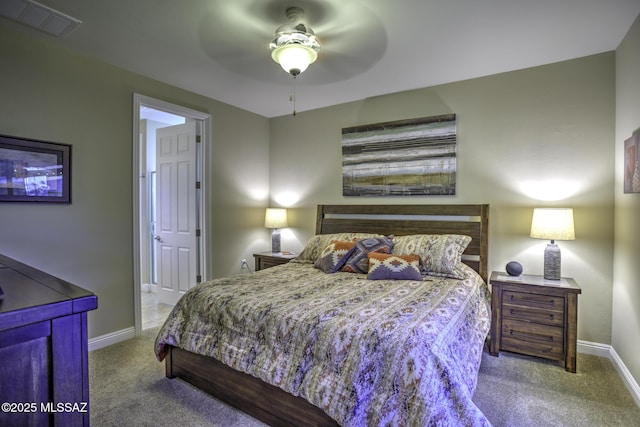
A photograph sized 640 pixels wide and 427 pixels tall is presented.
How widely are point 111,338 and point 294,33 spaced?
309cm

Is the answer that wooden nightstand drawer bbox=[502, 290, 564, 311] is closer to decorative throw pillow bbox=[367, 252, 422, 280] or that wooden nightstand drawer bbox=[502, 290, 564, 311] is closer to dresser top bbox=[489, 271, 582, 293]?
dresser top bbox=[489, 271, 582, 293]

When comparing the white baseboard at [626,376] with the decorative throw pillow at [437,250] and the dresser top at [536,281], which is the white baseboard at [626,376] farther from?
the decorative throw pillow at [437,250]

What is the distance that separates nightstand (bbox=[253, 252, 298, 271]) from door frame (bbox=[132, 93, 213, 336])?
64cm

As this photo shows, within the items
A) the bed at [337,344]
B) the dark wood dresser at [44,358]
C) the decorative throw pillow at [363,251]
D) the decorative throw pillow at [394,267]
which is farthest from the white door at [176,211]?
the dark wood dresser at [44,358]

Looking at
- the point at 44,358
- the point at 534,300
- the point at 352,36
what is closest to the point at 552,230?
the point at 534,300

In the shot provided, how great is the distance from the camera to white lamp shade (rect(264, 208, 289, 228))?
14.2ft

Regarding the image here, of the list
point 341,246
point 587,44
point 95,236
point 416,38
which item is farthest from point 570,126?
point 95,236

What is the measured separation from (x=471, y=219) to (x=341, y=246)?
4.46ft

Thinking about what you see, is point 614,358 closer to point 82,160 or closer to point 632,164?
point 632,164

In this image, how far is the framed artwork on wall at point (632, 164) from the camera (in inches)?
86.9

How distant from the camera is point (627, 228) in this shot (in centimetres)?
246

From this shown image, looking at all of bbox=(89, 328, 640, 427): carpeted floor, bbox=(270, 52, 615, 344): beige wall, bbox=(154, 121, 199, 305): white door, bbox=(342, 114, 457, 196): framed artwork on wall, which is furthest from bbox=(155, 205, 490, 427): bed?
bbox=(154, 121, 199, 305): white door

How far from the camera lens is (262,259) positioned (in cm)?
Result: 420

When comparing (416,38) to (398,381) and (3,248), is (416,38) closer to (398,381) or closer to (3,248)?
(398,381)
